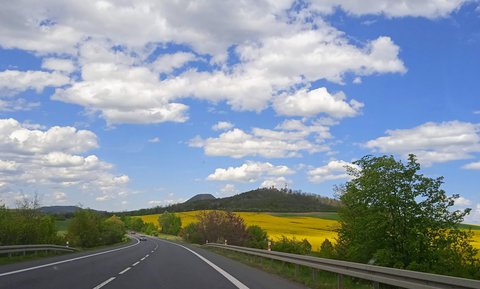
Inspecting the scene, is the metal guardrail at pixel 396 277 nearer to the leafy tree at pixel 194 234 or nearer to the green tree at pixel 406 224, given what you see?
the green tree at pixel 406 224

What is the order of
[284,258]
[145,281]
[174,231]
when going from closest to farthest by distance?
[145,281] → [284,258] → [174,231]

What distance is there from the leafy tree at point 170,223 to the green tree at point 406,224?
121 meters

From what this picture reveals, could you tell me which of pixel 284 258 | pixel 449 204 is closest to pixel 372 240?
pixel 449 204

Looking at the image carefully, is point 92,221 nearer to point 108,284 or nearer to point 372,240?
point 372,240

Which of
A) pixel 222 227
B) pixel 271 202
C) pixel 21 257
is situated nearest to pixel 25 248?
pixel 21 257

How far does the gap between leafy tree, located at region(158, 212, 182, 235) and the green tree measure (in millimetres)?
120967

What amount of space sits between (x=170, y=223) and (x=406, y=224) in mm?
133400

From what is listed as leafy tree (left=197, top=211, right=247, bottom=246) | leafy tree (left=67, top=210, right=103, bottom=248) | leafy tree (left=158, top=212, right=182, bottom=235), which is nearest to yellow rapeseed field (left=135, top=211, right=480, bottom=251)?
leafy tree (left=158, top=212, right=182, bottom=235)

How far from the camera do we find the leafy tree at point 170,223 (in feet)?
480

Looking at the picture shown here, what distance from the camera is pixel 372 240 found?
26000 mm

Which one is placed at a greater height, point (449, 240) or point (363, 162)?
point (363, 162)

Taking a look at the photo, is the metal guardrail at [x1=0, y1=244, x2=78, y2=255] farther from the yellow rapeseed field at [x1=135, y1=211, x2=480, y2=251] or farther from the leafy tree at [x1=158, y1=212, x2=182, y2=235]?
the leafy tree at [x1=158, y1=212, x2=182, y2=235]

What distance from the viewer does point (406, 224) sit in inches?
1008

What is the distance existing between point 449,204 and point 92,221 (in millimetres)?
53301
